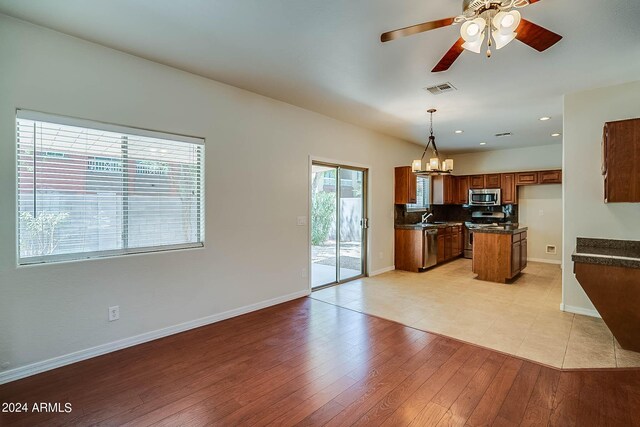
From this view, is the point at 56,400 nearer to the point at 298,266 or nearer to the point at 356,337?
the point at 356,337

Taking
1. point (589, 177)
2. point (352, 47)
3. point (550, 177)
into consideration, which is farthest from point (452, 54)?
point (550, 177)

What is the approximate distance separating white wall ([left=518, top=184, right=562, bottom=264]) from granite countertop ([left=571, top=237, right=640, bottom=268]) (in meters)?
3.83

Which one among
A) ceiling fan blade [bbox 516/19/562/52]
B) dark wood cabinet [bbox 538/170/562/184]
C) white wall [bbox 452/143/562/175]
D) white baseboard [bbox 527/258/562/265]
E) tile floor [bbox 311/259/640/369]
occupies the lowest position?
tile floor [bbox 311/259/640/369]

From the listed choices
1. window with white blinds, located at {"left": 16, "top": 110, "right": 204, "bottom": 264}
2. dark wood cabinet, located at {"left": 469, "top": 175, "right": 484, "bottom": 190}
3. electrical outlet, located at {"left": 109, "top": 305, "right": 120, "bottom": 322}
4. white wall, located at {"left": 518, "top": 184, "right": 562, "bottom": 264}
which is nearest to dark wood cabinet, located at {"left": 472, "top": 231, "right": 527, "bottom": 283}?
white wall, located at {"left": 518, "top": 184, "right": 562, "bottom": 264}

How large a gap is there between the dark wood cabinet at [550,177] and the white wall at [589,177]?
3439 mm

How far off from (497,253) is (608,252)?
2185 mm

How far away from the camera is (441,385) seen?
2217 millimetres

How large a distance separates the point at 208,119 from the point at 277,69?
959mm

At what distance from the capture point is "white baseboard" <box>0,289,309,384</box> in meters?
2.30

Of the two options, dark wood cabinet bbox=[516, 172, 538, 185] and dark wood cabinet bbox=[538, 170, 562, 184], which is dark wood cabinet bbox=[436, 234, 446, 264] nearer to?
dark wood cabinet bbox=[516, 172, 538, 185]

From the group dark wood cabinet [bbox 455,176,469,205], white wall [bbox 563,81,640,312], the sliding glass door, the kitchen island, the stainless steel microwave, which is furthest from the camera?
dark wood cabinet [bbox 455,176,469,205]

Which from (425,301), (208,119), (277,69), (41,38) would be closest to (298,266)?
(425,301)

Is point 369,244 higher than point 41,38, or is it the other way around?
point 41,38

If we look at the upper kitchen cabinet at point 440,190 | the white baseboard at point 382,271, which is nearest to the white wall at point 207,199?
the white baseboard at point 382,271
